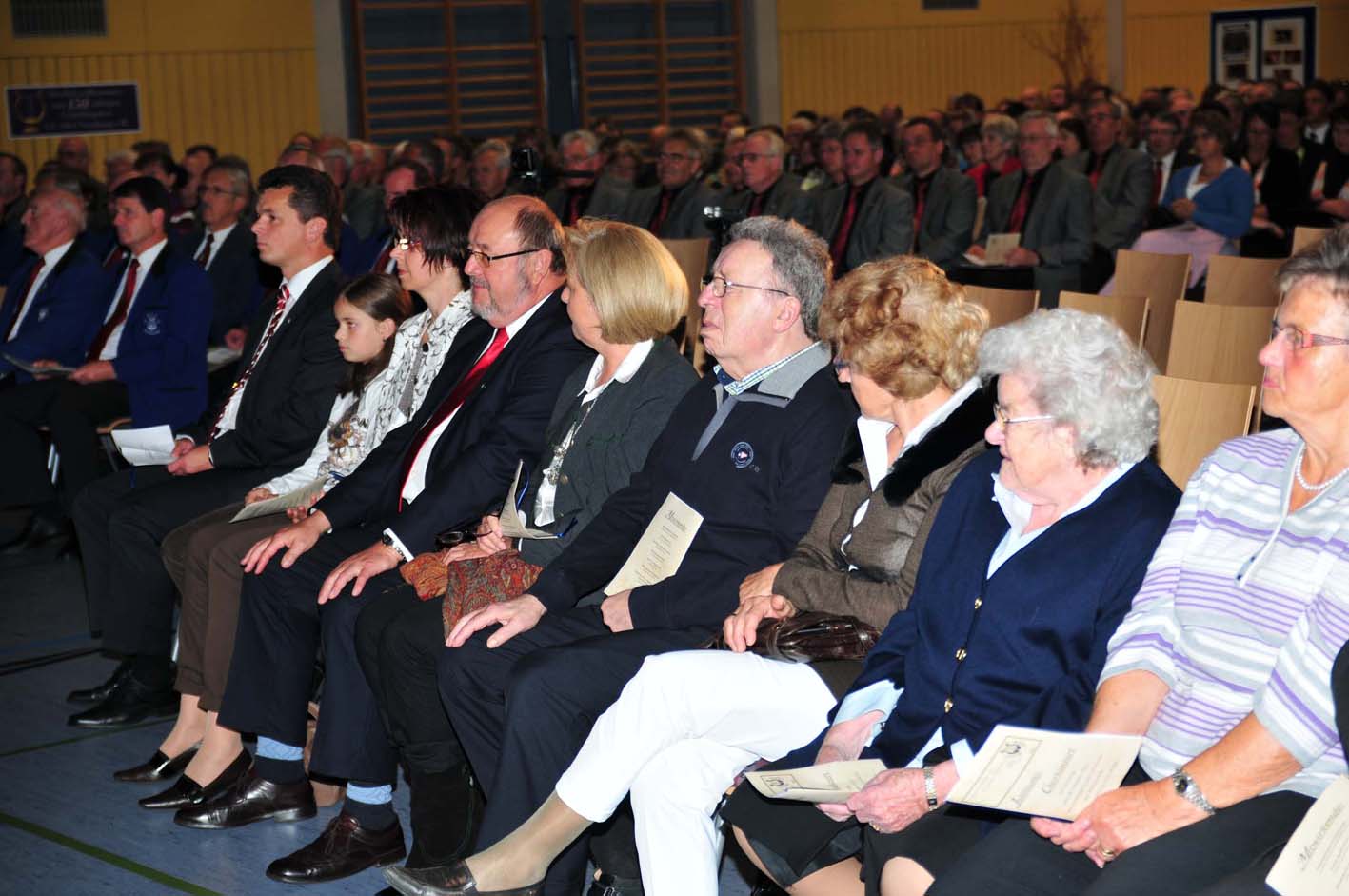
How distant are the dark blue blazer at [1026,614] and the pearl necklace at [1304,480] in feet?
0.63

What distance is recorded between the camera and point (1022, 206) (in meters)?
8.36

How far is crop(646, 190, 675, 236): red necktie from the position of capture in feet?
29.0

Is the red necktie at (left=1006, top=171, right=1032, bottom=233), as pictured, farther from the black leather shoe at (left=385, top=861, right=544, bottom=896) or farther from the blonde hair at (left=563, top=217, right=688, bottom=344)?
the black leather shoe at (left=385, top=861, right=544, bottom=896)

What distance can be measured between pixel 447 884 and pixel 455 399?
140cm

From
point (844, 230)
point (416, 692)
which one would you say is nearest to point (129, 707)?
point (416, 692)

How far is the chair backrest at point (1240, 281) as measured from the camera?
17.1ft

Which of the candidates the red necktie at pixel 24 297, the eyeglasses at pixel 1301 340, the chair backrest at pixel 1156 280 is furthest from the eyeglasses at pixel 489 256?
the red necktie at pixel 24 297

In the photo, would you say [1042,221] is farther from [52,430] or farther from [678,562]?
[678,562]

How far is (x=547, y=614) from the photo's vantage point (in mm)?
2967

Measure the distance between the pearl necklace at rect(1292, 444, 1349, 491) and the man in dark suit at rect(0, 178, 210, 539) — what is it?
3.79m

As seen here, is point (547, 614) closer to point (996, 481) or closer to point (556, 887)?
point (556, 887)

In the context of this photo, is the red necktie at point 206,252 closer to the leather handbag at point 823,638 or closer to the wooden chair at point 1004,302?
the wooden chair at point 1004,302

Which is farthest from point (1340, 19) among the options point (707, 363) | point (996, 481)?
point (996, 481)

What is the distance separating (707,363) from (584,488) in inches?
80.2
